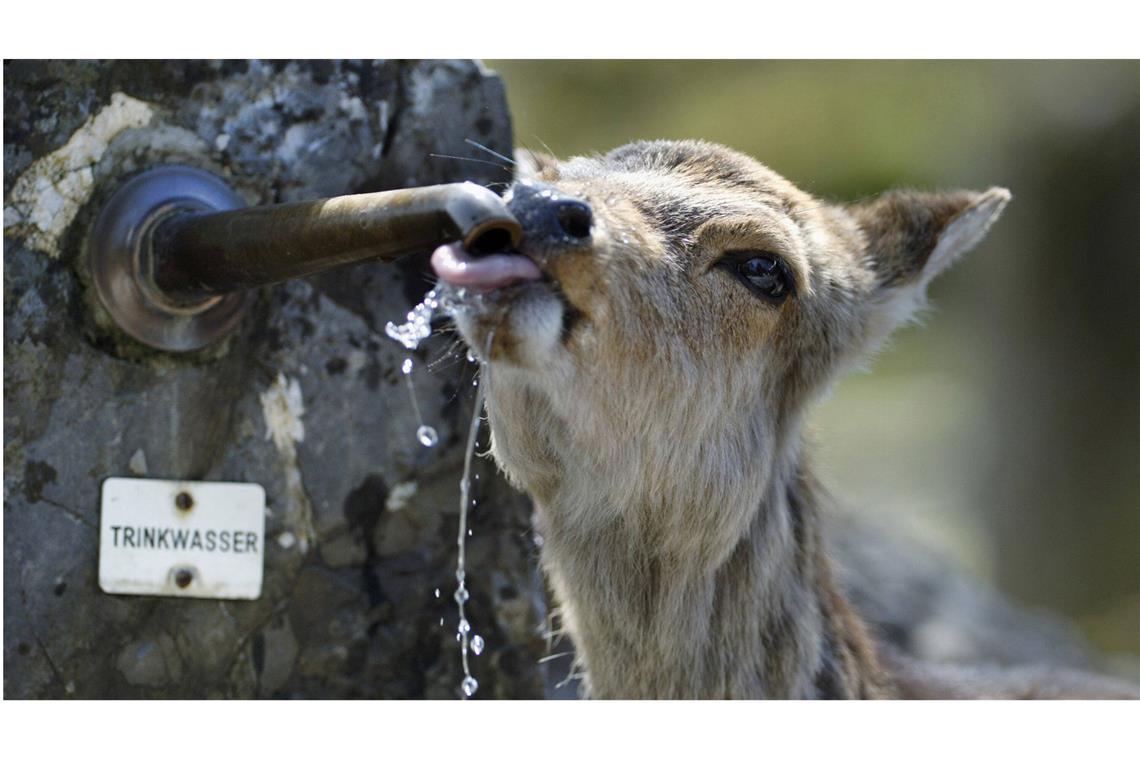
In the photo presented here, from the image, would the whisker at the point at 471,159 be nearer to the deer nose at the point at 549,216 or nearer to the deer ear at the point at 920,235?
the deer nose at the point at 549,216

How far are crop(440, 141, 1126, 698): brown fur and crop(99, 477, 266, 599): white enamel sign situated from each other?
0.83 metres

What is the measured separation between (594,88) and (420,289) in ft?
30.6

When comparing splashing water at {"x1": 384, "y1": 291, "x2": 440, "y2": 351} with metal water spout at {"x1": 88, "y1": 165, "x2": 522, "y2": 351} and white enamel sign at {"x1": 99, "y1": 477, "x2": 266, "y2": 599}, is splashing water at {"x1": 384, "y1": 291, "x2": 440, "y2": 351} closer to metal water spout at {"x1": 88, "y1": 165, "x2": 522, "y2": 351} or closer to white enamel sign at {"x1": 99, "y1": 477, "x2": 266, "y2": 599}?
metal water spout at {"x1": 88, "y1": 165, "x2": 522, "y2": 351}

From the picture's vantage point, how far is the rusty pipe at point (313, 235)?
2781mm

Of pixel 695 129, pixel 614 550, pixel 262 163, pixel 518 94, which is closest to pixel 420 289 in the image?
pixel 262 163

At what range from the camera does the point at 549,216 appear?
111 inches

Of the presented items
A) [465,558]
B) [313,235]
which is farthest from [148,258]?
[465,558]

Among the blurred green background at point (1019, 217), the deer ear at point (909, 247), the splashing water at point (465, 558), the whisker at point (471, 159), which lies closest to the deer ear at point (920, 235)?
the deer ear at point (909, 247)

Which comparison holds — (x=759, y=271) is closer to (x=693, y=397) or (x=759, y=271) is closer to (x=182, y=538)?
(x=693, y=397)

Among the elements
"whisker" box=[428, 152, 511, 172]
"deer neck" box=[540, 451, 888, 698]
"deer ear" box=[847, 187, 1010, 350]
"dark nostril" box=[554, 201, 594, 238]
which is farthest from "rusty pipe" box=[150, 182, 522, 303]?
"deer ear" box=[847, 187, 1010, 350]

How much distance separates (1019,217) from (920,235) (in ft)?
28.7

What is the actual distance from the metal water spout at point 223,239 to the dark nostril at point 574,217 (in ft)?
0.39

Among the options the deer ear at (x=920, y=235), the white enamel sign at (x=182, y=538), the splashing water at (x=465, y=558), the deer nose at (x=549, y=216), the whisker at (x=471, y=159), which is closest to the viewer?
the deer nose at (x=549, y=216)

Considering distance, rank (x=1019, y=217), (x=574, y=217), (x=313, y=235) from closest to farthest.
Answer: (x=574, y=217) < (x=313, y=235) < (x=1019, y=217)
